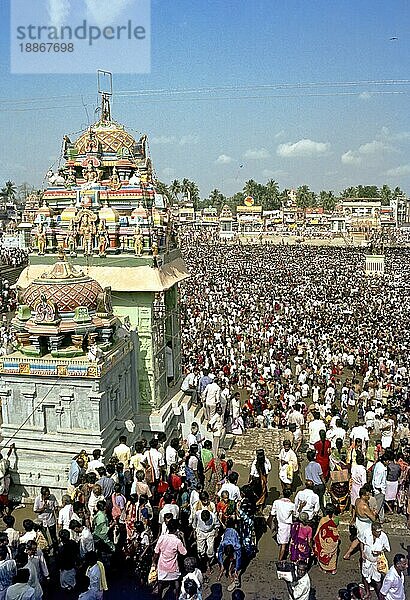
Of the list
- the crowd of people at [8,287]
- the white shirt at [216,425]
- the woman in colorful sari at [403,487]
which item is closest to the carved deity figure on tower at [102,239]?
the white shirt at [216,425]

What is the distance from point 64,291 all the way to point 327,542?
5485 mm

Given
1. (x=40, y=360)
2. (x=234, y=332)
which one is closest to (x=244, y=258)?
(x=234, y=332)

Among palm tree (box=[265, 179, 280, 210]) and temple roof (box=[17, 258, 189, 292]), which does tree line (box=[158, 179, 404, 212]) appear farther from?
temple roof (box=[17, 258, 189, 292])

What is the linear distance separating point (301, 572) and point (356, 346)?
15.7m

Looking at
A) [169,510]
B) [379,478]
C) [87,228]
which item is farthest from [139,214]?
[379,478]

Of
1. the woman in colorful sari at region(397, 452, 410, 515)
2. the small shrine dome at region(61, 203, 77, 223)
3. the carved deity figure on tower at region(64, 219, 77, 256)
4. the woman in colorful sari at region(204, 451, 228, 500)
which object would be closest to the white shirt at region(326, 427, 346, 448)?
the woman in colorful sari at region(397, 452, 410, 515)

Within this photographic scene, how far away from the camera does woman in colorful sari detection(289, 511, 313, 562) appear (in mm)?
6609

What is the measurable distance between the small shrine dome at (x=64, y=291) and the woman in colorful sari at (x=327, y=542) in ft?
16.5

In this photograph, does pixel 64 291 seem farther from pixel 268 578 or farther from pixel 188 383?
pixel 268 578

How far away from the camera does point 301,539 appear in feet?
22.0

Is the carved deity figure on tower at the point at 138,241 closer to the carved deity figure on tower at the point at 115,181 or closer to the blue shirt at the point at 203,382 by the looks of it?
the carved deity figure on tower at the point at 115,181

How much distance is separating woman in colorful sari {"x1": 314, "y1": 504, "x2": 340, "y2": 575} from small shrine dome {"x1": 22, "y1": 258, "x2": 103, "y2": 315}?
502 cm

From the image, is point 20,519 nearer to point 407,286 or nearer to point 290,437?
point 290,437

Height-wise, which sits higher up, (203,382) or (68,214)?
(68,214)
